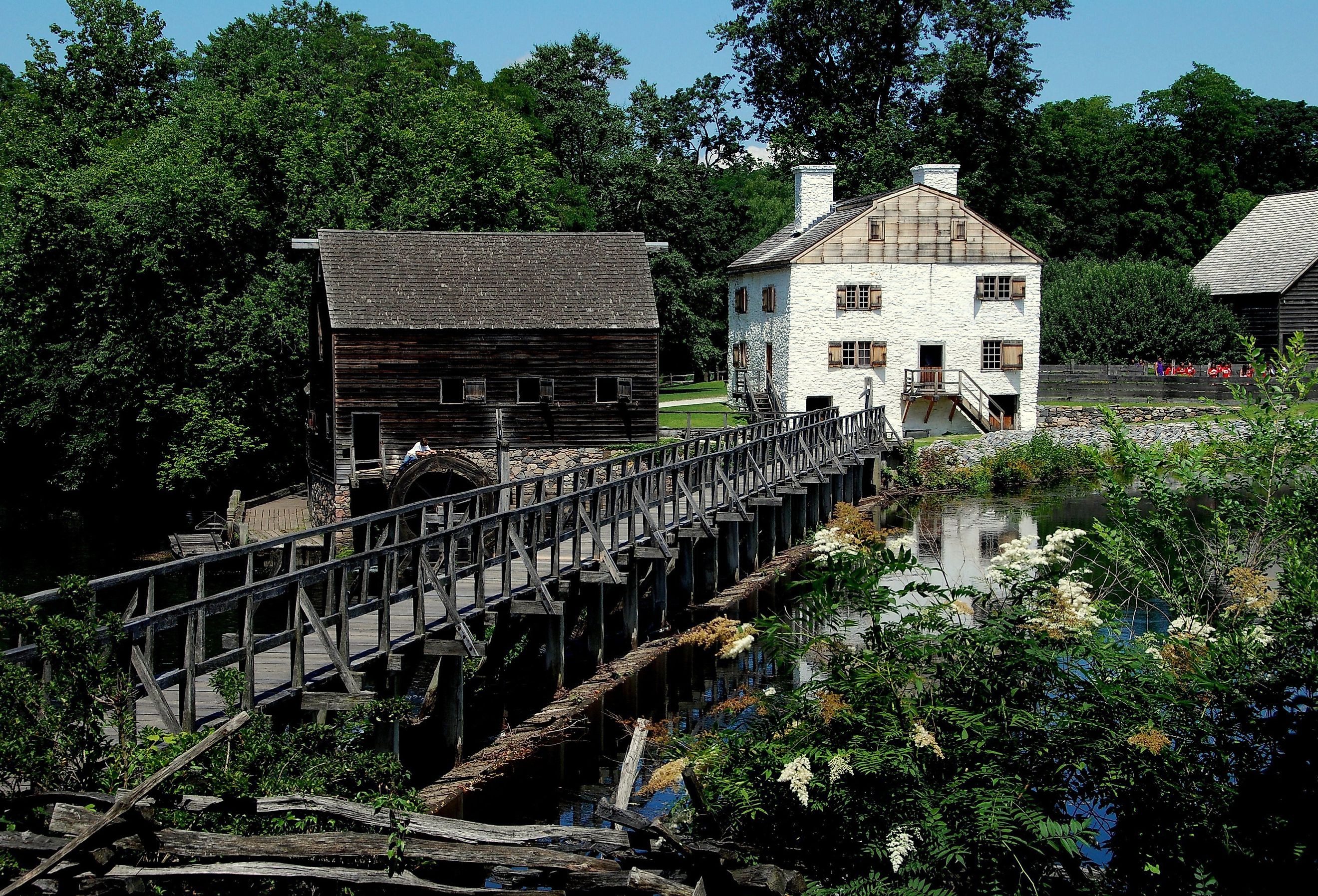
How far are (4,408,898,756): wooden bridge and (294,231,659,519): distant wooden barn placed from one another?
3266mm

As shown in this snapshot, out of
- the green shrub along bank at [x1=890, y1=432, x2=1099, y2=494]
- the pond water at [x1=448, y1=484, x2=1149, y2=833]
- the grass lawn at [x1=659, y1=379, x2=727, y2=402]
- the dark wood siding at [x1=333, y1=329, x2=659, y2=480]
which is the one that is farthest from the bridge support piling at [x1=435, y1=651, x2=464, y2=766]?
the grass lawn at [x1=659, y1=379, x2=727, y2=402]

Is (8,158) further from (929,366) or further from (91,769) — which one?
(91,769)

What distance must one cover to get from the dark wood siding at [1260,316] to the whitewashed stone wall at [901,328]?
12674 mm

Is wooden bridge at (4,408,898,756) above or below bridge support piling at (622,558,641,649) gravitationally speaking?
above

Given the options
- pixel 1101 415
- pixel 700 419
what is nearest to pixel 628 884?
pixel 1101 415

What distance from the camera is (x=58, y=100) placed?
57844 mm

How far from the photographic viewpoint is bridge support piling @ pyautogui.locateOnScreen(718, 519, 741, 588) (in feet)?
86.5

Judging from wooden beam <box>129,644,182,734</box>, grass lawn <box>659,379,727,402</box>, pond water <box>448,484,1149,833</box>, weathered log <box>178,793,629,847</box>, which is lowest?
pond water <box>448,484,1149,833</box>

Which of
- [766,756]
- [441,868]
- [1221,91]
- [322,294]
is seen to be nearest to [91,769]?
[441,868]

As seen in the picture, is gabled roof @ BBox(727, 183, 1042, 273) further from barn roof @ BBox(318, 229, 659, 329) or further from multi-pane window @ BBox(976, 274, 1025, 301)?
barn roof @ BBox(318, 229, 659, 329)

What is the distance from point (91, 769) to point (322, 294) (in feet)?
96.4

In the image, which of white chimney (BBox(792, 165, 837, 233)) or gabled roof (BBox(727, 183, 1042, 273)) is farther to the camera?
white chimney (BBox(792, 165, 837, 233))

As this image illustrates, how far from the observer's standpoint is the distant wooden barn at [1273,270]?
52938 mm

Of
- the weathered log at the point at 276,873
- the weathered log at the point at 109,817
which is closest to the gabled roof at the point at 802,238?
the weathered log at the point at 276,873
